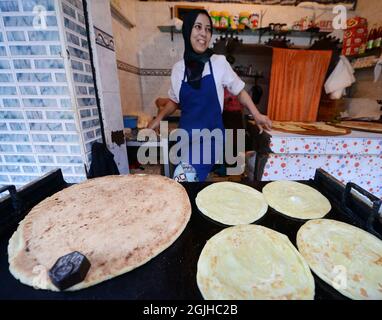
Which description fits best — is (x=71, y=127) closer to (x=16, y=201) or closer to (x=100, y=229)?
(x=16, y=201)

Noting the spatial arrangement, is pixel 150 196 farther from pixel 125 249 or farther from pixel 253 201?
pixel 253 201

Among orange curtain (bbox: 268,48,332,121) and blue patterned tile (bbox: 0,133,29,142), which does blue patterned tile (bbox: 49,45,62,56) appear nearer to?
blue patterned tile (bbox: 0,133,29,142)

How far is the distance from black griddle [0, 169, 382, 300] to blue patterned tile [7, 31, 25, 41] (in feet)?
2.98

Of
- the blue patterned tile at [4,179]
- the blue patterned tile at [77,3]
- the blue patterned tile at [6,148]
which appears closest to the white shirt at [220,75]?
the blue patterned tile at [77,3]

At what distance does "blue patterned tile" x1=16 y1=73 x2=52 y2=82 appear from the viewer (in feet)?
4.10

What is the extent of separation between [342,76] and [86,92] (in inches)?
120

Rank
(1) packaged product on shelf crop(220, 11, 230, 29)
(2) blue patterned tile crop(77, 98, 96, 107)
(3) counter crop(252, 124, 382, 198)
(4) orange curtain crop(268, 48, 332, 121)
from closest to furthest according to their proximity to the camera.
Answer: (2) blue patterned tile crop(77, 98, 96, 107) < (3) counter crop(252, 124, 382, 198) < (4) orange curtain crop(268, 48, 332, 121) < (1) packaged product on shelf crop(220, 11, 230, 29)

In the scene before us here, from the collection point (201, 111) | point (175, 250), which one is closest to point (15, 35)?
point (201, 111)

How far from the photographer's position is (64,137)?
137 cm

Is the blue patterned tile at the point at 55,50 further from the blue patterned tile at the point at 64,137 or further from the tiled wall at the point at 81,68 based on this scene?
the blue patterned tile at the point at 64,137

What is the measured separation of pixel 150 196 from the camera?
910 mm

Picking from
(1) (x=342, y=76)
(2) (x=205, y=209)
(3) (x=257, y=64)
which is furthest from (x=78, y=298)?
(3) (x=257, y=64)

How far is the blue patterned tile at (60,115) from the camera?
4.32 ft

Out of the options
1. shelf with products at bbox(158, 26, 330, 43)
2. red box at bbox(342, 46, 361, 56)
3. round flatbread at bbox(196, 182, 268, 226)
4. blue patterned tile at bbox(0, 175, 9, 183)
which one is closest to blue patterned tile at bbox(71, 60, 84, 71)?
blue patterned tile at bbox(0, 175, 9, 183)
